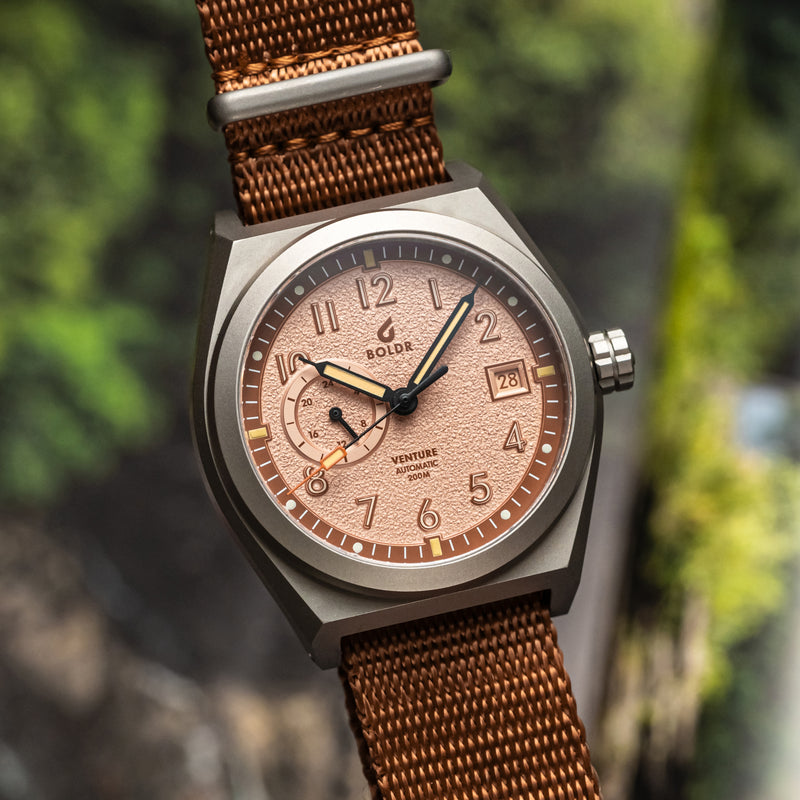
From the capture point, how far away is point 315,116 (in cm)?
141

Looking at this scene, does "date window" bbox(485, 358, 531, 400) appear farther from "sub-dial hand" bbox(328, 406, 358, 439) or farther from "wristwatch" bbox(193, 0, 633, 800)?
"sub-dial hand" bbox(328, 406, 358, 439)

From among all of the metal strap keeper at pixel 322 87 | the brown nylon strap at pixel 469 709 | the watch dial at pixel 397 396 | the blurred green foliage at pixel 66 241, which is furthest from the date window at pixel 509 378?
the blurred green foliage at pixel 66 241

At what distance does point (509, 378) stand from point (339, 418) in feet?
0.83

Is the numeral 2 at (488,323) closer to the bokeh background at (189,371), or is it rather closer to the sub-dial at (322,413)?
the sub-dial at (322,413)

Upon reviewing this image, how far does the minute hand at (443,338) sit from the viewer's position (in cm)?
133

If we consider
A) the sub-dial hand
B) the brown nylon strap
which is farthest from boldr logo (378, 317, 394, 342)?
the brown nylon strap

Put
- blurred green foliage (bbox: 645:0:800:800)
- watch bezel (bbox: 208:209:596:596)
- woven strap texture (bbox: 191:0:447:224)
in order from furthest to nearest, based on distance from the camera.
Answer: blurred green foliage (bbox: 645:0:800:800) → woven strap texture (bbox: 191:0:447:224) → watch bezel (bbox: 208:209:596:596)

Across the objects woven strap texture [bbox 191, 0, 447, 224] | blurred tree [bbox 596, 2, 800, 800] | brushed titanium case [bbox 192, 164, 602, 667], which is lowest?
blurred tree [bbox 596, 2, 800, 800]

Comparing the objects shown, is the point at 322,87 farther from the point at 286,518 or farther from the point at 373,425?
the point at 286,518

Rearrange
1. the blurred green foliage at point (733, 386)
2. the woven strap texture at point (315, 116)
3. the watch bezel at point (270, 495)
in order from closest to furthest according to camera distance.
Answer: the watch bezel at point (270, 495)
the woven strap texture at point (315, 116)
the blurred green foliage at point (733, 386)

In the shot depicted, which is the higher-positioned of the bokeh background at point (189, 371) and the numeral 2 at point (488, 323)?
the numeral 2 at point (488, 323)

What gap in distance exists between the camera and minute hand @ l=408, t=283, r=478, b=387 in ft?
4.36

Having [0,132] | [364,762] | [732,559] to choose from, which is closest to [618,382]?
[364,762]

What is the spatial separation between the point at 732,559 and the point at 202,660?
1328 mm
